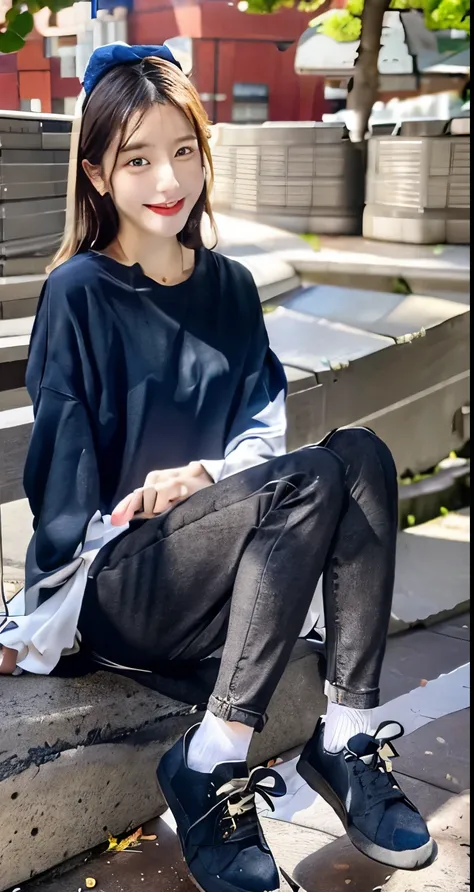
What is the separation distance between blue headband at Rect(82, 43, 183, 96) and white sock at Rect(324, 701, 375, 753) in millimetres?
1323

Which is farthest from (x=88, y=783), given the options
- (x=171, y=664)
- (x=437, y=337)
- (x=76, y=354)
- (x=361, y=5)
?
(x=361, y=5)

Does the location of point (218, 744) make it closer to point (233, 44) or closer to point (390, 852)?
point (390, 852)

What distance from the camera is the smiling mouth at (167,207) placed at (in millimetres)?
2014

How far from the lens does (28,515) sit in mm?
2102

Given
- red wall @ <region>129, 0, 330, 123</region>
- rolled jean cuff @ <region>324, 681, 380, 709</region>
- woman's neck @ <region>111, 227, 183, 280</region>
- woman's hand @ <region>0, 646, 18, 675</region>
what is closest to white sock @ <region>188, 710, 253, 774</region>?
rolled jean cuff @ <region>324, 681, 380, 709</region>

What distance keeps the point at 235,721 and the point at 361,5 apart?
1.58 meters

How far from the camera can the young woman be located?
1.87 meters

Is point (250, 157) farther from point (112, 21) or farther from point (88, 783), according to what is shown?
point (88, 783)

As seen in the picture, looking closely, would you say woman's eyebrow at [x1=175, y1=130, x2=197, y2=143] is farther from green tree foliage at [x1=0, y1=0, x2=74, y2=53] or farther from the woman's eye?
green tree foliage at [x1=0, y1=0, x2=74, y2=53]

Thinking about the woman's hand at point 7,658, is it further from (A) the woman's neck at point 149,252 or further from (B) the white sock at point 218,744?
(A) the woman's neck at point 149,252

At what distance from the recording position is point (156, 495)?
6.66 ft

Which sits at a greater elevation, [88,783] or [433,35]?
[433,35]

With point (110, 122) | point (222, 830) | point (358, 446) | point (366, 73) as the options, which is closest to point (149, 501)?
point (358, 446)

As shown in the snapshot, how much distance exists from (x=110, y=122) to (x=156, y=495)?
29.0 inches
